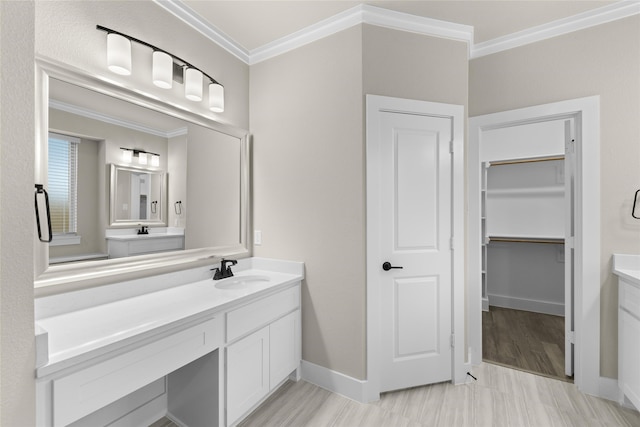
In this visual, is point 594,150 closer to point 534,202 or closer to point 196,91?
point 534,202

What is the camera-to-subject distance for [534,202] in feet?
11.8

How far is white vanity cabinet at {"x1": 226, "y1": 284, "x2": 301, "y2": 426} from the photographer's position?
160 cm

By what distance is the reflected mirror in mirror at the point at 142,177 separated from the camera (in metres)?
1.47

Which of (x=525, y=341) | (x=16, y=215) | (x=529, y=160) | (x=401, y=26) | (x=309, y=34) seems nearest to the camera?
(x=16, y=215)

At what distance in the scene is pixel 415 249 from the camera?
2.07 metres

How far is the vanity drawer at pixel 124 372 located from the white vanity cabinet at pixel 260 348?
18 centimetres

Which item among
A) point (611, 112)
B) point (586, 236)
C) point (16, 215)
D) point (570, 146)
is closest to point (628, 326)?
point (586, 236)

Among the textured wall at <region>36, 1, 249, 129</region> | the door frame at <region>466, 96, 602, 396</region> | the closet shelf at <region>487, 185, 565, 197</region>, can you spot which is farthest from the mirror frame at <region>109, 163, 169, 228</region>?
the closet shelf at <region>487, 185, 565, 197</region>

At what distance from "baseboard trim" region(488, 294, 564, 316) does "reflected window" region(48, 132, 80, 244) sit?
454 cm

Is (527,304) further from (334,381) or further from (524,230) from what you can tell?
(334,381)

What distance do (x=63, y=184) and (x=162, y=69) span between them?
0.88 m

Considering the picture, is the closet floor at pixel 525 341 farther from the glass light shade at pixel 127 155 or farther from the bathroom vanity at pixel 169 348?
the glass light shade at pixel 127 155

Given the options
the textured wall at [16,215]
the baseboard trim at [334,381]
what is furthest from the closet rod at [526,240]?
the textured wall at [16,215]

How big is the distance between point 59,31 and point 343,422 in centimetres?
265
